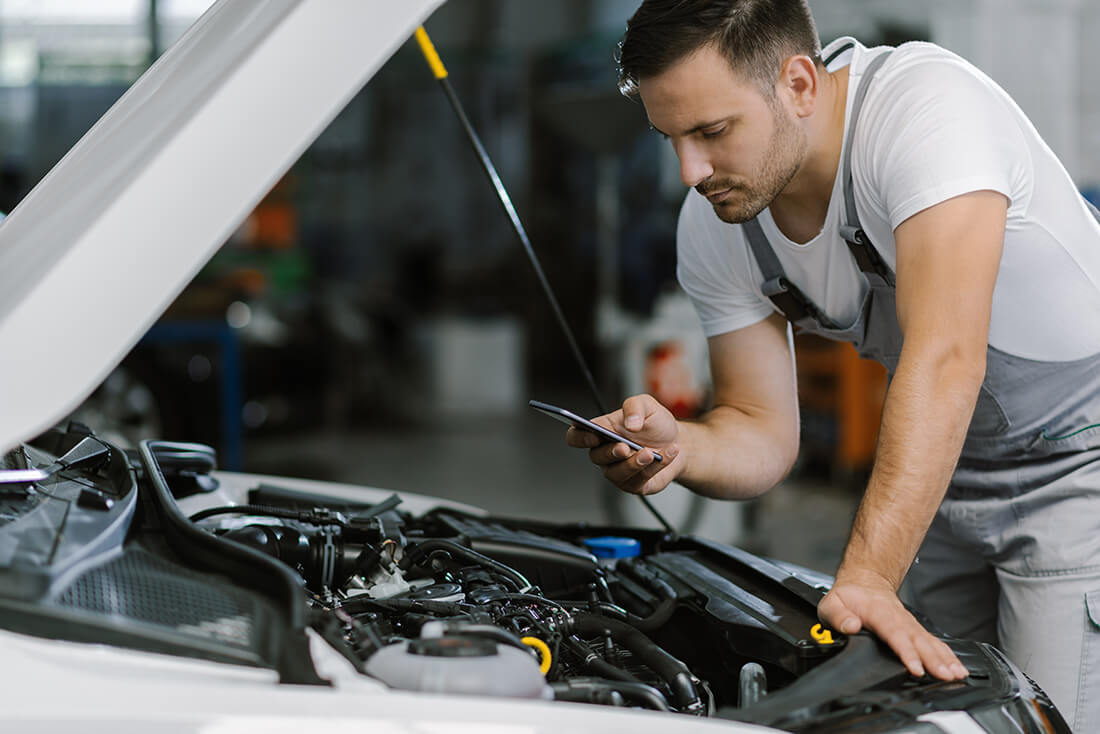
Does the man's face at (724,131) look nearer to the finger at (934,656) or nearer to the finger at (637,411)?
the finger at (637,411)

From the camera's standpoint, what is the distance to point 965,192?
4.47 feet

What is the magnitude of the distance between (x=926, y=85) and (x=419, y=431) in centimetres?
670

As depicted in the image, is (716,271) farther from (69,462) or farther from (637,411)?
(69,462)

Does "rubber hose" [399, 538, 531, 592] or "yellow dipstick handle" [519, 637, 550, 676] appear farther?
"rubber hose" [399, 538, 531, 592]

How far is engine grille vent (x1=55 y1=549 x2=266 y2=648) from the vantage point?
3.30ft

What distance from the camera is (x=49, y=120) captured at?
905 cm

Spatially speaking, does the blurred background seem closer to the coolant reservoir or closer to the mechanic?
the mechanic

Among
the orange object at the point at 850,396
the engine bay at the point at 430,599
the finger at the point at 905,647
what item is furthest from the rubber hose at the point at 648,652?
the orange object at the point at 850,396

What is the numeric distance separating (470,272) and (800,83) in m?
9.39

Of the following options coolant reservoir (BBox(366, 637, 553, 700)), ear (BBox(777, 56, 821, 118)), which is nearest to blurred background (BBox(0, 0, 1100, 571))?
coolant reservoir (BBox(366, 637, 553, 700))

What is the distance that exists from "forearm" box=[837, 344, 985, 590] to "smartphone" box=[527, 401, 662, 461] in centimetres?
32

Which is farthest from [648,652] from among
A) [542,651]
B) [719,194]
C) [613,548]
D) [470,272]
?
[470,272]

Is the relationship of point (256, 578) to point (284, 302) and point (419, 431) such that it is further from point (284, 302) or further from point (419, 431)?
point (419, 431)

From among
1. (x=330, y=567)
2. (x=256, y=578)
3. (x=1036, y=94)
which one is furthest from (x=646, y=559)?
(x=1036, y=94)
